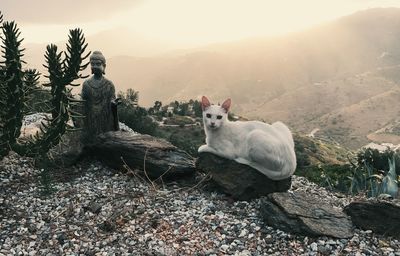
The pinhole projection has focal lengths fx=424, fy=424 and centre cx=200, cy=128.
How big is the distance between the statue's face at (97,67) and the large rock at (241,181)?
386cm

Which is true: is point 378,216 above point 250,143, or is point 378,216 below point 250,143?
below

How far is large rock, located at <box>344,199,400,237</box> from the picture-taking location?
818cm

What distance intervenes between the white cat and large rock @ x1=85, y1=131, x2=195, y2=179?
40.1 inches

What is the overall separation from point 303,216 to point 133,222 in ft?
11.4

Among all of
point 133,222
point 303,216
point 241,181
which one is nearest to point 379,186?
point 303,216

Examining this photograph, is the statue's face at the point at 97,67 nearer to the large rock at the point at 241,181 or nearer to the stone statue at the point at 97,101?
the stone statue at the point at 97,101

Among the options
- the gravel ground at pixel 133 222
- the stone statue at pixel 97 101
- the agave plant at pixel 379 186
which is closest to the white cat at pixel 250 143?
the gravel ground at pixel 133 222

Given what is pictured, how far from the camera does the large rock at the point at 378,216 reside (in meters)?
8.18

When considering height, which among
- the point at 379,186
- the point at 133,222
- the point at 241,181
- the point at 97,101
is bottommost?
the point at 379,186

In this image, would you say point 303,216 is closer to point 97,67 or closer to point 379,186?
point 379,186

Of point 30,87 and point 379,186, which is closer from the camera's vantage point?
point 30,87

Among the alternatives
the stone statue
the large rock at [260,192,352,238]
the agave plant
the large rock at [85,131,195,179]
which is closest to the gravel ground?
the large rock at [260,192,352,238]

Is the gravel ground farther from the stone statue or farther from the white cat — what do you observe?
the stone statue

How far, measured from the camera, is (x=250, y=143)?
942 centimetres
